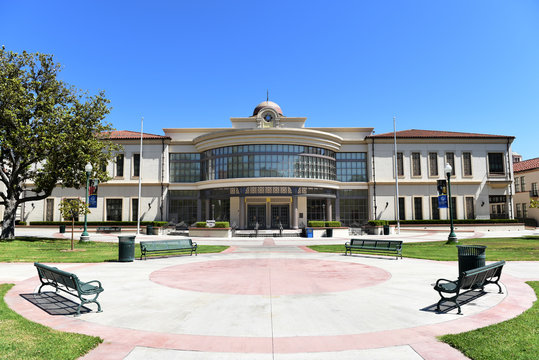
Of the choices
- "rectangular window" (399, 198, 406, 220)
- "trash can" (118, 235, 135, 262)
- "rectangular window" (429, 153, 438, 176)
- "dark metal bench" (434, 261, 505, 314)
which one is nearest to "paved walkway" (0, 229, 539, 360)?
"dark metal bench" (434, 261, 505, 314)

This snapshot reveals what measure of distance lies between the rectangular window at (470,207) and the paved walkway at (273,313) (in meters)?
36.7

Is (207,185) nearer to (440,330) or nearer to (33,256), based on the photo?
(33,256)

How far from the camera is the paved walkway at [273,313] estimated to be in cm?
557

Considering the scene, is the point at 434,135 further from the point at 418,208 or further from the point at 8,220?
A: the point at 8,220

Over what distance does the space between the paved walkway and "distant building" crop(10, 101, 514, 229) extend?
32.0 metres

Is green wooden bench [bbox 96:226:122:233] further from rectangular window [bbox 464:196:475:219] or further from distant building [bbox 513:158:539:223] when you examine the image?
distant building [bbox 513:158:539:223]

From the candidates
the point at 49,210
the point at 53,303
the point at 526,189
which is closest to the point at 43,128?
the point at 53,303

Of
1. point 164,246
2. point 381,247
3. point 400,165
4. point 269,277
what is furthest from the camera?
point 400,165

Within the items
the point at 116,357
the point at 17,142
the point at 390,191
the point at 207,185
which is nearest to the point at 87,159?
the point at 17,142

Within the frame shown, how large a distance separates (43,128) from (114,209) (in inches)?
919

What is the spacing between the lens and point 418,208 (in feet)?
151

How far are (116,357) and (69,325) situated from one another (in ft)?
7.29

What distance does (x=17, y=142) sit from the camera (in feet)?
84.0

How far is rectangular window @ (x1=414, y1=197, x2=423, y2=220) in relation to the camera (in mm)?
45844
